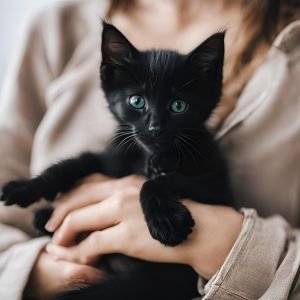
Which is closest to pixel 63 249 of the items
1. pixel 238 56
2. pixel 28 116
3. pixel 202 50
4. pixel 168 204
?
pixel 168 204

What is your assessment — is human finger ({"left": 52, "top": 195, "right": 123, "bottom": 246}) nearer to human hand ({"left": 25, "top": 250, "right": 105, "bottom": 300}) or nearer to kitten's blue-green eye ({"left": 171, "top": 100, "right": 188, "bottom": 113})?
human hand ({"left": 25, "top": 250, "right": 105, "bottom": 300})

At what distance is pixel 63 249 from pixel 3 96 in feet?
1.98

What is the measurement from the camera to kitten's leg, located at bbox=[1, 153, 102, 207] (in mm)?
1170

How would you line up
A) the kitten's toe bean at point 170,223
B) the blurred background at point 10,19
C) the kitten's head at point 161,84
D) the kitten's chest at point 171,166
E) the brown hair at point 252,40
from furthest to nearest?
1. the blurred background at point 10,19
2. the brown hair at point 252,40
3. the kitten's chest at point 171,166
4. the kitten's head at point 161,84
5. the kitten's toe bean at point 170,223

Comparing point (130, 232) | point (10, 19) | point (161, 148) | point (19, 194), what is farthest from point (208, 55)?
point (10, 19)

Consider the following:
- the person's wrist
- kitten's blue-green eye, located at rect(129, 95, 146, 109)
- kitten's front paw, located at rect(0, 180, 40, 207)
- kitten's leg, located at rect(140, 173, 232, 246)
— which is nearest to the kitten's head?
kitten's blue-green eye, located at rect(129, 95, 146, 109)

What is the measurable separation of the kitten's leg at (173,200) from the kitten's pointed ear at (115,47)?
1.03ft

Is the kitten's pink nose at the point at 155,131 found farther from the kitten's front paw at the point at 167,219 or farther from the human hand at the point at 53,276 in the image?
the human hand at the point at 53,276

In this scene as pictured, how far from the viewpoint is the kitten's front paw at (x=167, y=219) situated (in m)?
0.94

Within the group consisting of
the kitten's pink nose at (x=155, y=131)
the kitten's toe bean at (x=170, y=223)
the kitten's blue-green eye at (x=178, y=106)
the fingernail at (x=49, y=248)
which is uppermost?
the kitten's blue-green eye at (x=178, y=106)

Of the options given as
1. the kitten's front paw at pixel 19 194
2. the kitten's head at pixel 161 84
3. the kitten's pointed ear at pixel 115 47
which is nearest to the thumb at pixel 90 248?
the kitten's front paw at pixel 19 194

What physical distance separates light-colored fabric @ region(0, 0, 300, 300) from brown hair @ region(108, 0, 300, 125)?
0.05 m

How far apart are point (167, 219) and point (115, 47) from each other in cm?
44

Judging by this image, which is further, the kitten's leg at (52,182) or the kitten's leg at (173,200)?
the kitten's leg at (52,182)
